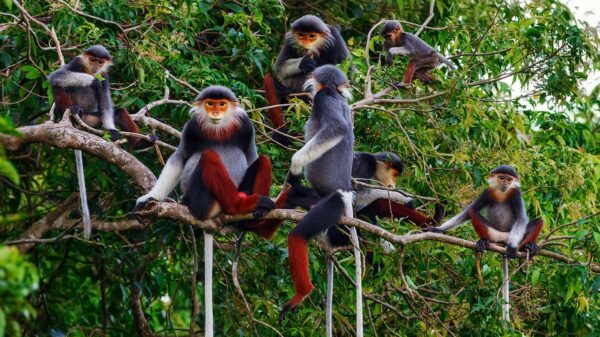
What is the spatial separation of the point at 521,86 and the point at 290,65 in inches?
63.1

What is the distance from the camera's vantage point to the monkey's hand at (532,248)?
440 centimetres

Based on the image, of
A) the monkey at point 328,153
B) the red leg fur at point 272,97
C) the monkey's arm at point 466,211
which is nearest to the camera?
the monkey at point 328,153

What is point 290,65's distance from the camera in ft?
21.5

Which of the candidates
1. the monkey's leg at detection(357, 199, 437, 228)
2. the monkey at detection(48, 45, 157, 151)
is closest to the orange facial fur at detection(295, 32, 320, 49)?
the monkey's leg at detection(357, 199, 437, 228)

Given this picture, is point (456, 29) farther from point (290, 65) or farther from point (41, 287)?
point (41, 287)

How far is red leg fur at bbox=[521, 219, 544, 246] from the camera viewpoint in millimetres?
4887

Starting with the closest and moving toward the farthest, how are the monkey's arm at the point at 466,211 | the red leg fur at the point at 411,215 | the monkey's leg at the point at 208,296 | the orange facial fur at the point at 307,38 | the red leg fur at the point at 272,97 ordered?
the monkey's leg at the point at 208,296, the monkey's arm at the point at 466,211, the red leg fur at the point at 411,215, the red leg fur at the point at 272,97, the orange facial fur at the point at 307,38

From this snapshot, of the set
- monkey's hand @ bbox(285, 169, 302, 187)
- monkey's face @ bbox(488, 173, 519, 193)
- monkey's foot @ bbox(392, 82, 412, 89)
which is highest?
monkey's foot @ bbox(392, 82, 412, 89)

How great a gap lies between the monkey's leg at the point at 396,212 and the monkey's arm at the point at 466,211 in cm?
36

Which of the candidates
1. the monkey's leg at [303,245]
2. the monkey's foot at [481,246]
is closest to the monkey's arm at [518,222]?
the monkey's foot at [481,246]

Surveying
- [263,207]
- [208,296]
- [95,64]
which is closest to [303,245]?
[263,207]

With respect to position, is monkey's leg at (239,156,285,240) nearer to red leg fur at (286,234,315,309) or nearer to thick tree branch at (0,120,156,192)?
red leg fur at (286,234,315,309)

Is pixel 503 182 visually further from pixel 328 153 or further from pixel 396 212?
pixel 328 153

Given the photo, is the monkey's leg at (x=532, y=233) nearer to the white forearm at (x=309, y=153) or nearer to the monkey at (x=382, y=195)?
the monkey at (x=382, y=195)
